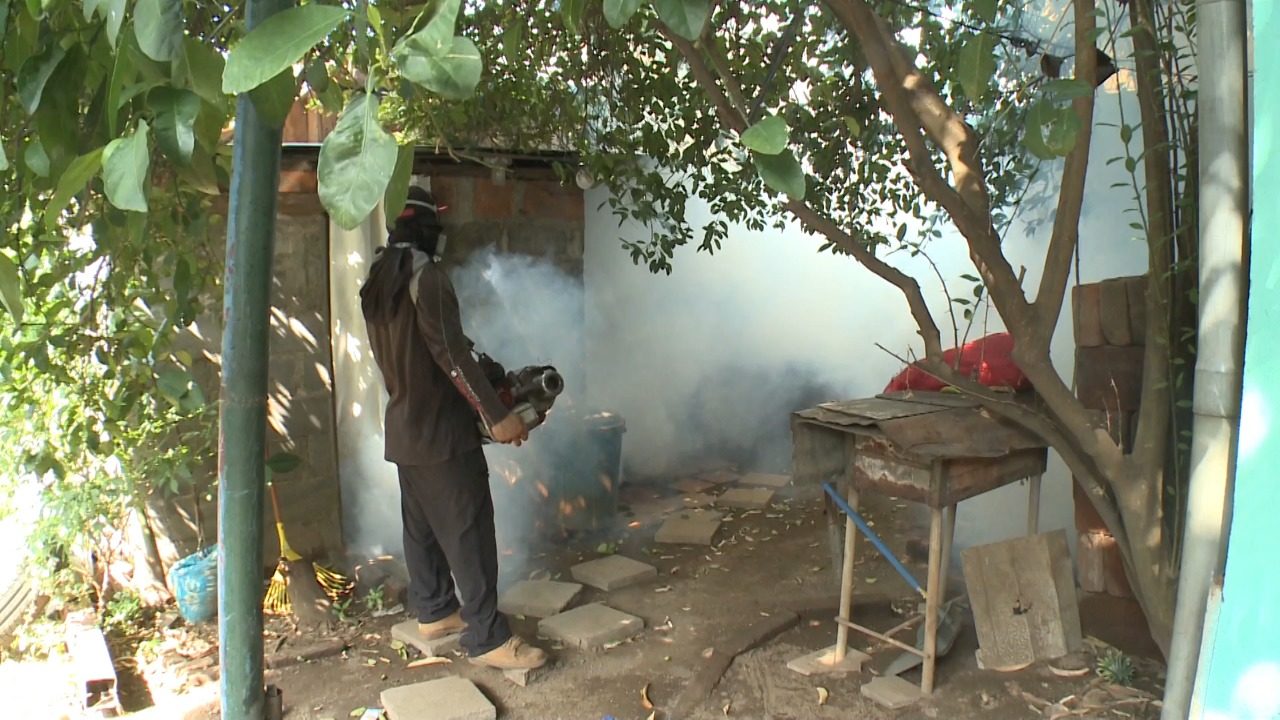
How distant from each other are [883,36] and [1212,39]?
3.49ft

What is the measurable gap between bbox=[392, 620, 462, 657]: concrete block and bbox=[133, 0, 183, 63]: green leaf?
4091 millimetres

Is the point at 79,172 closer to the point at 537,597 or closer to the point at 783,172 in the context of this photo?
the point at 783,172

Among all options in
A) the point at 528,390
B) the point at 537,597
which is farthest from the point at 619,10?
the point at 537,597

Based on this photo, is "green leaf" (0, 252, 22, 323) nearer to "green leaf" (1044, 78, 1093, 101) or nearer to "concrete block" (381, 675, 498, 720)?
"green leaf" (1044, 78, 1093, 101)

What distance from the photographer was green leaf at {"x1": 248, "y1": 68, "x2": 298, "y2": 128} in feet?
3.54

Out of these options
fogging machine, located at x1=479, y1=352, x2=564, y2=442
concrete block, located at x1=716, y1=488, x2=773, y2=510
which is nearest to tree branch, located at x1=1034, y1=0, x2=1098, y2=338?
fogging machine, located at x1=479, y1=352, x2=564, y2=442

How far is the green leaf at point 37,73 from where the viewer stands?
1.33 metres

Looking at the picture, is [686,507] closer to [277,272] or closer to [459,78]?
[277,272]

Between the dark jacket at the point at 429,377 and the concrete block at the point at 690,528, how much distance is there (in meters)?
2.44

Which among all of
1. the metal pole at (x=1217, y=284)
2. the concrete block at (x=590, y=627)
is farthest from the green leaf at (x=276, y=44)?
the concrete block at (x=590, y=627)

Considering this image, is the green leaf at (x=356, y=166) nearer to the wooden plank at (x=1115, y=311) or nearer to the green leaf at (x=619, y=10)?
the green leaf at (x=619, y=10)

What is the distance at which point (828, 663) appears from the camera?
4492 millimetres

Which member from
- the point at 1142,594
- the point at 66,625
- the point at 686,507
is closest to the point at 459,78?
A: the point at 1142,594

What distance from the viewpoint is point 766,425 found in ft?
30.6
